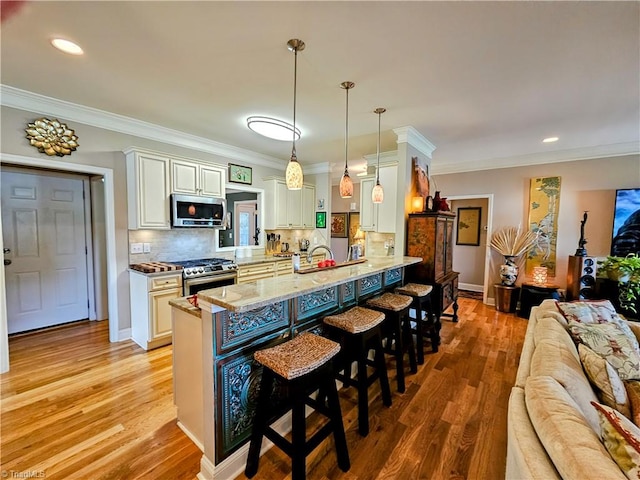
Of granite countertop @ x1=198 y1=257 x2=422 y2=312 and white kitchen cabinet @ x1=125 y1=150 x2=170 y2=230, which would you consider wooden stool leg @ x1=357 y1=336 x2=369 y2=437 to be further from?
white kitchen cabinet @ x1=125 y1=150 x2=170 y2=230

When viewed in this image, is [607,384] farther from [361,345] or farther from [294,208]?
[294,208]

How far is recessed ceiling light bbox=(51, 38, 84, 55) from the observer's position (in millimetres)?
1842

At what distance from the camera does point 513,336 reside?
357 centimetres

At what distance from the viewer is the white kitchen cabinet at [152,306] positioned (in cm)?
304

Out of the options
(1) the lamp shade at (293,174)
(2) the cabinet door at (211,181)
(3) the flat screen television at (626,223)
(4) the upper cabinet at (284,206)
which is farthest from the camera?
(4) the upper cabinet at (284,206)

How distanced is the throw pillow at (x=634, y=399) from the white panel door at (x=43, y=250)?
5.56 metres

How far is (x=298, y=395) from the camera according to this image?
A: 4.61ft

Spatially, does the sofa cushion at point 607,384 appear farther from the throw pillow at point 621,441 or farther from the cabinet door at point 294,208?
the cabinet door at point 294,208

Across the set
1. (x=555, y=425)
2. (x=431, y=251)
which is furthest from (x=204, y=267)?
(x=555, y=425)

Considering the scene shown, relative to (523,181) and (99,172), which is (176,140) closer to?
(99,172)

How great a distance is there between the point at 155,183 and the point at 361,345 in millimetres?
3037

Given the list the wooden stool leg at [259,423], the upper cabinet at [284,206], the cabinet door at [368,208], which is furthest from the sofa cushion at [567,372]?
the upper cabinet at [284,206]

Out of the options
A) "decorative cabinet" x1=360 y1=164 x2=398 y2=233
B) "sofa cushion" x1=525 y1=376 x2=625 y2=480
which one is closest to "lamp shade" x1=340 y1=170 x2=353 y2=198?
"decorative cabinet" x1=360 y1=164 x2=398 y2=233

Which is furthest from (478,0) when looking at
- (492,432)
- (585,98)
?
(492,432)
